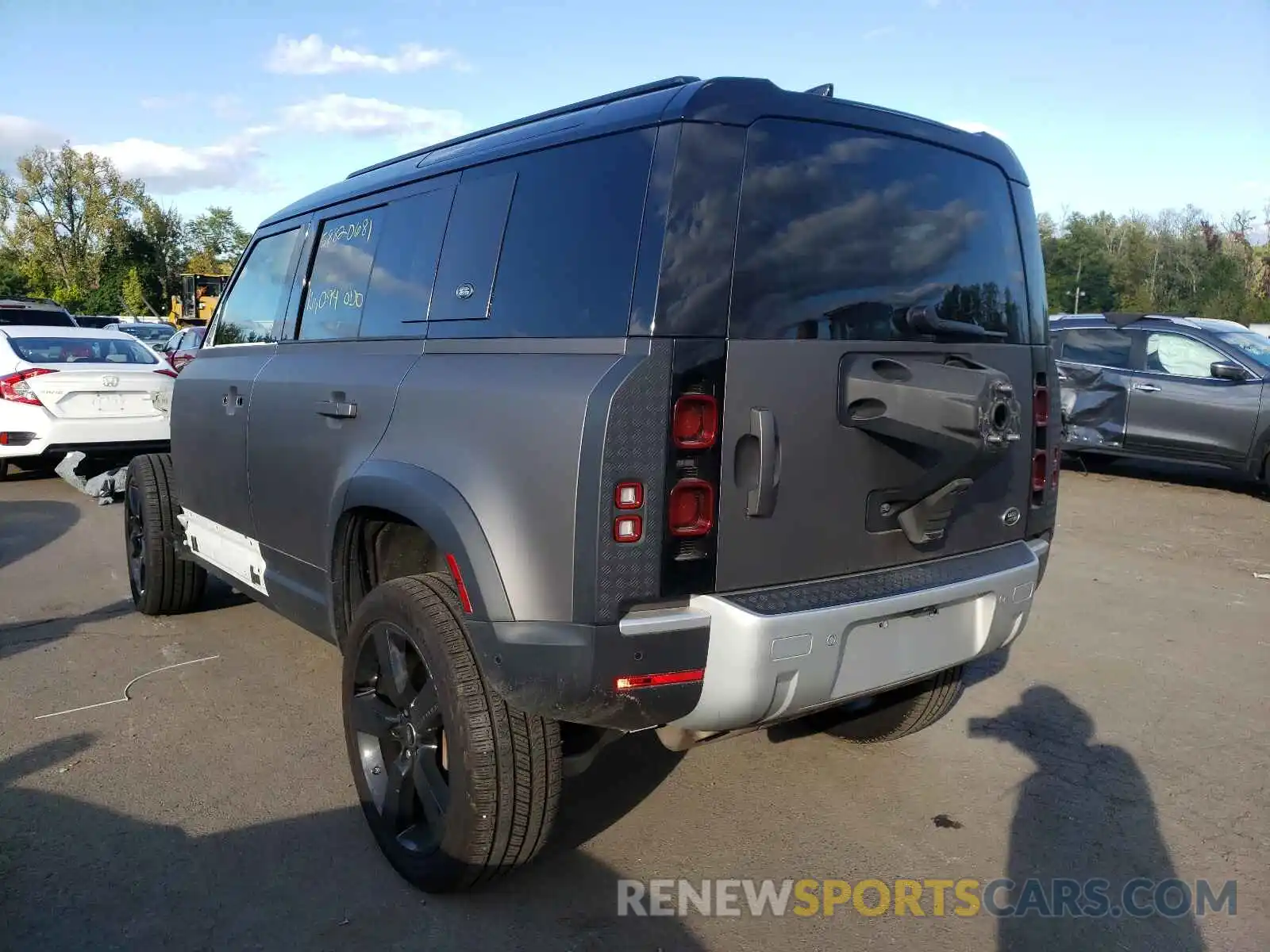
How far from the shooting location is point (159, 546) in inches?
215

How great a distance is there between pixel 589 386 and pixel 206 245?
8447cm

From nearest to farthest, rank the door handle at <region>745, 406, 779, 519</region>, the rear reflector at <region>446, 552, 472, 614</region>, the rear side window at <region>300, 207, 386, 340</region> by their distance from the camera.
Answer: the door handle at <region>745, 406, 779, 519</region>, the rear reflector at <region>446, 552, 472, 614</region>, the rear side window at <region>300, 207, 386, 340</region>

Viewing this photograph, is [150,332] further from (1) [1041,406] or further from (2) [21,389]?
(1) [1041,406]

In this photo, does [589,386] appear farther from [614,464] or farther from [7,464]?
[7,464]

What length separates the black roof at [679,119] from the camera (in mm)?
2623

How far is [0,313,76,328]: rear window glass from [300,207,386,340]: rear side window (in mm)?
11885

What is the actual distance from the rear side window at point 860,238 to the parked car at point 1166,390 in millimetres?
6748

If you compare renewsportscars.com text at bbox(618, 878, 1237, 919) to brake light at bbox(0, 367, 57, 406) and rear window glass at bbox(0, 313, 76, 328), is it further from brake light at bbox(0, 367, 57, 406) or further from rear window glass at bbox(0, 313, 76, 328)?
rear window glass at bbox(0, 313, 76, 328)

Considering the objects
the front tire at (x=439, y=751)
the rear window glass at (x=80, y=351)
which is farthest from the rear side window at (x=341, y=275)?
the rear window glass at (x=80, y=351)

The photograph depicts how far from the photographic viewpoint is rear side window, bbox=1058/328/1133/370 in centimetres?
1079

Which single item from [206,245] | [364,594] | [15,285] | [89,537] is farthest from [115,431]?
[206,245]

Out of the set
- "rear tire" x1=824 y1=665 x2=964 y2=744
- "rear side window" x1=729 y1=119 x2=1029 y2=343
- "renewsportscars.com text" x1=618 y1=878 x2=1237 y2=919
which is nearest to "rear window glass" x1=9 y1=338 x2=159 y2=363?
"rear tire" x1=824 y1=665 x2=964 y2=744

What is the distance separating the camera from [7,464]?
36.1ft

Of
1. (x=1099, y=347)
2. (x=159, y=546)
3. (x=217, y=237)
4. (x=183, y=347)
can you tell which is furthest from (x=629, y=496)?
(x=217, y=237)
